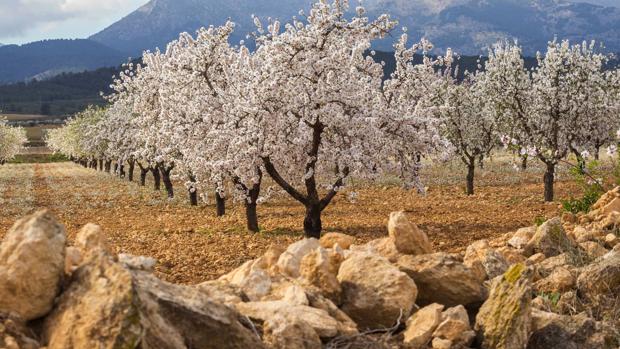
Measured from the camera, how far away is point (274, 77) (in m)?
18.1

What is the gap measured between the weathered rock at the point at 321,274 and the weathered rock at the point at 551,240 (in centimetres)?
585

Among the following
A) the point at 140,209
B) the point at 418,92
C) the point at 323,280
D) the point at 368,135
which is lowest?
the point at 140,209

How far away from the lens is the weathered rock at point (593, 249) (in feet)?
37.8

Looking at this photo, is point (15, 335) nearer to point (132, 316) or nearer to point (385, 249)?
point (132, 316)

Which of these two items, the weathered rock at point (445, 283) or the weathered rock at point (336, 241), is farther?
the weathered rock at point (336, 241)

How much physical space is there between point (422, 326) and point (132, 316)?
3.57m

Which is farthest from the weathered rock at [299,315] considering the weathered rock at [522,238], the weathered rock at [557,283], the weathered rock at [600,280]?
the weathered rock at [522,238]

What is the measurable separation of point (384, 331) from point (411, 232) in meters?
2.23

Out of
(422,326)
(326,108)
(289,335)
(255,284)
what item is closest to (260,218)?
(326,108)

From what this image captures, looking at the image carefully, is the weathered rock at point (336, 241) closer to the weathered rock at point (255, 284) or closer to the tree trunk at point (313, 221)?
the weathered rock at point (255, 284)

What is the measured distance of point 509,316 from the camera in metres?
7.28

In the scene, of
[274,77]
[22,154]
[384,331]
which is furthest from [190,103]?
[22,154]

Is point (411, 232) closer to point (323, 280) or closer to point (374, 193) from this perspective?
point (323, 280)

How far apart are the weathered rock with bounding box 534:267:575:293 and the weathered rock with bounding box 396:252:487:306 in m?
2.19
